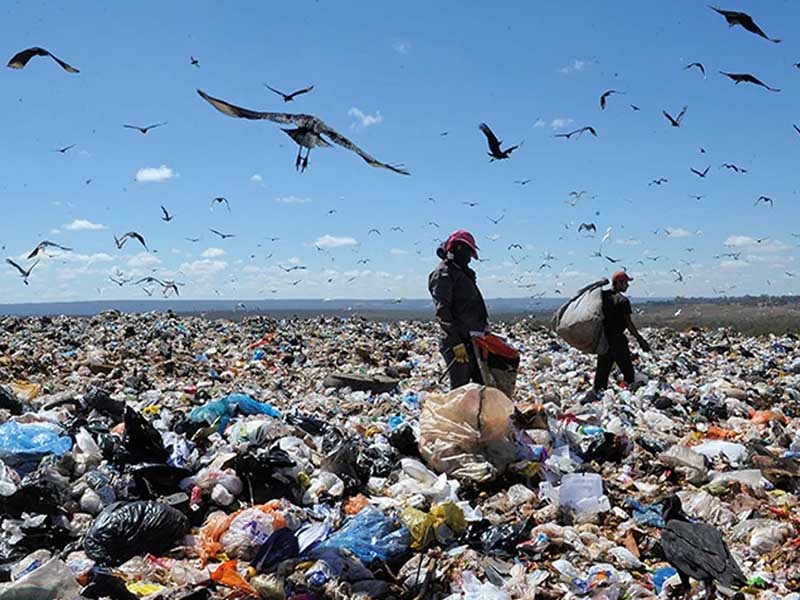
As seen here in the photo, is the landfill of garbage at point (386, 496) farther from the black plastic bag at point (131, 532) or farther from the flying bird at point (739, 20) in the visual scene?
the flying bird at point (739, 20)

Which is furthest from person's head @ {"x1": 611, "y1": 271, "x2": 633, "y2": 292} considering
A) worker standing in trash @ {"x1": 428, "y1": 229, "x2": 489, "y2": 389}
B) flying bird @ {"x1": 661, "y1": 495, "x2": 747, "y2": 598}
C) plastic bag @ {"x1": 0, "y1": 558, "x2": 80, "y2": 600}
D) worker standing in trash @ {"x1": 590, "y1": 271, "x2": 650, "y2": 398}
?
plastic bag @ {"x1": 0, "y1": 558, "x2": 80, "y2": 600}

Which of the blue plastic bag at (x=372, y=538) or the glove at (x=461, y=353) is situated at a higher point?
the glove at (x=461, y=353)

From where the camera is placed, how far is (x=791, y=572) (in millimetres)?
2773

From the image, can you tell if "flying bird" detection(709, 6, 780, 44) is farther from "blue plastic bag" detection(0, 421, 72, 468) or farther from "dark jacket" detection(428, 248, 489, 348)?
"blue plastic bag" detection(0, 421, 72, 468)

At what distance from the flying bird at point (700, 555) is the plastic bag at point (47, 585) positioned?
8.04 ft

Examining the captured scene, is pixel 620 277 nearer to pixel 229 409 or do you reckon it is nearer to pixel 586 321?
pixel 586 321

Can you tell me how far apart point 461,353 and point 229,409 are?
6.11 feet

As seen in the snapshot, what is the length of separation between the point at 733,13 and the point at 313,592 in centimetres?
350

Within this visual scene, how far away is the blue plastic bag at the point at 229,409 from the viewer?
4879 millimetres

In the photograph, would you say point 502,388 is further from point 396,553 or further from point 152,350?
point 152,350

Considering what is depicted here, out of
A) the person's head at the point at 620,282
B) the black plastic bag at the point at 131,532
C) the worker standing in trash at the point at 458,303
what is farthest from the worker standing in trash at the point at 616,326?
the black plastic bag at the point at 131,532

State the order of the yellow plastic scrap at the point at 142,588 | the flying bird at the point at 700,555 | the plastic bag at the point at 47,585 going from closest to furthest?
the plastic bag at the point at 47,585 → the yellow plastic scrap at the point at 142,588 → the flying bird at the point at 700,555

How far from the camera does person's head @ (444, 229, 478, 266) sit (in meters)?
4.76

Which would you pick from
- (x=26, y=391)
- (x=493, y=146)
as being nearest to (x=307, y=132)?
(x=493, y=146)
